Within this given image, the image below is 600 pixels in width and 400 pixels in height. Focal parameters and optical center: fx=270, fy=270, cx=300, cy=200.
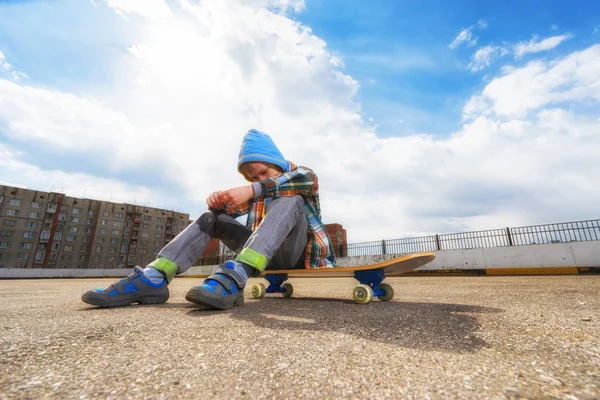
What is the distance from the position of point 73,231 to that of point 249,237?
178 feet

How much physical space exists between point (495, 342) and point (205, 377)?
3.20 ft

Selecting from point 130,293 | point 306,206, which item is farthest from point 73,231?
point 306,206

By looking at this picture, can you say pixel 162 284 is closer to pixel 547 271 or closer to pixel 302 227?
pixel 302 227

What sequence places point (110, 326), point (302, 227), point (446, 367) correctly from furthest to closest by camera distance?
point (302, 227) → point (110, 326) → point (446, 367)

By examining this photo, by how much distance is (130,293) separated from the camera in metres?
1.75

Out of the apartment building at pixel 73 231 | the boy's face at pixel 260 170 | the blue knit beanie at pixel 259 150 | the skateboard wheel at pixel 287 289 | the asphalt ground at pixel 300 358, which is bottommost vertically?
the asphalt ground at pixel 300 358

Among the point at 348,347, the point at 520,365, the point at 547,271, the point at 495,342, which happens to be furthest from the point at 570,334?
the point at 547,271

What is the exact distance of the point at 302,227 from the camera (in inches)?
82.5

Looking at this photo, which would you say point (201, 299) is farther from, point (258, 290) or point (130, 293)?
point (258, 290)

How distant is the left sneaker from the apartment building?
52785 millimetres

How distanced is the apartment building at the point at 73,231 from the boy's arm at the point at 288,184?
5275 cm

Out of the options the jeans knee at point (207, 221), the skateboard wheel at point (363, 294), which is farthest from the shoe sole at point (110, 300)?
the skateboard wheel at point (363, 294)

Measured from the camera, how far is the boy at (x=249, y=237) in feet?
5.18

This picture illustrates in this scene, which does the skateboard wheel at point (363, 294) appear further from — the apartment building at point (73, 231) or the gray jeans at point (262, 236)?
the apartment building at point (73, 231)
